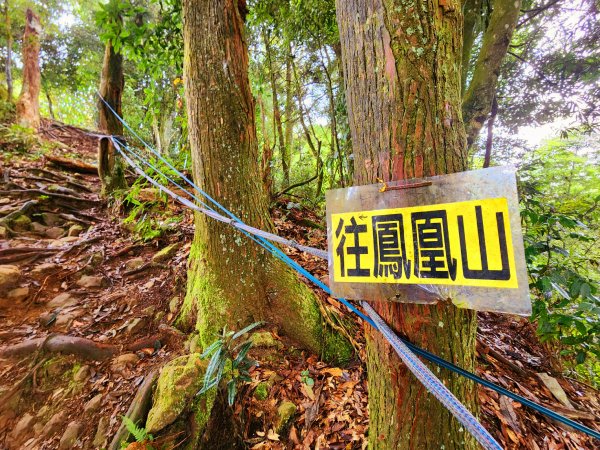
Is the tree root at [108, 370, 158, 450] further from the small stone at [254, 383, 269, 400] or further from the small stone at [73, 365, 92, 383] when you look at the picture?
the small stone at [254, 383, 269, 400]

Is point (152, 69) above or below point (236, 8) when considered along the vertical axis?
above

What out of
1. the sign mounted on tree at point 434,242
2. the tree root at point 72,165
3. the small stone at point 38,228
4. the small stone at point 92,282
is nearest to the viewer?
the sign mounted on tree at point 434,242

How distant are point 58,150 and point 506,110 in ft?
34.5

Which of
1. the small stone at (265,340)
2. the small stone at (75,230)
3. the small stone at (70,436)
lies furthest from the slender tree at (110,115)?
the small stone at (265,340)

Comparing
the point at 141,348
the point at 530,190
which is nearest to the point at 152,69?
the point at 141,348

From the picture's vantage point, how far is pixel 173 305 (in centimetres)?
283

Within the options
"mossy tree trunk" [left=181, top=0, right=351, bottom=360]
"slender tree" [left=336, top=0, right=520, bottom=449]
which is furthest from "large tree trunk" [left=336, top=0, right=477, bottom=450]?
"mossy tree trunk" [left=181, top=0, right=351, bottom=360]

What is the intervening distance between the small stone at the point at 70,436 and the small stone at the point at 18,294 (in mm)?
1812

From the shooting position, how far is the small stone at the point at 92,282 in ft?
10.8

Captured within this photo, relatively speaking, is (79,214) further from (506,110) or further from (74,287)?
(506,110)

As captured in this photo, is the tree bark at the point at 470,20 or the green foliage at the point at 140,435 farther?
the tree bark at the point at 470,20

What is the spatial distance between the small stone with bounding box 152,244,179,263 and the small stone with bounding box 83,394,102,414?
5.40ft

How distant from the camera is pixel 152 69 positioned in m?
3.63

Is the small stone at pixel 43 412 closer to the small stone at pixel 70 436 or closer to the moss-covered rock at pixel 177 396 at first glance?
the small stone at pixel 70 436
